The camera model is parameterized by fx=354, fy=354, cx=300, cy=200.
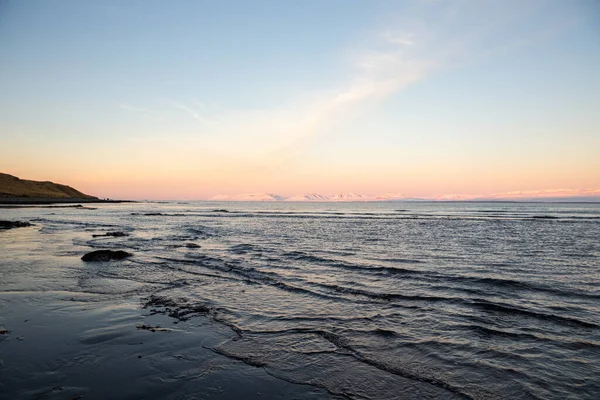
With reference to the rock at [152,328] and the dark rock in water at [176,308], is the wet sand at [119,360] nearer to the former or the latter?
the rock at [152,328]

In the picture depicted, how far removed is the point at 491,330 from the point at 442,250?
50.6 feet

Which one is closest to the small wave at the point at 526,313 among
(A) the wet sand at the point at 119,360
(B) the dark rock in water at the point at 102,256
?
(A) the wet sand at the point at 119,360

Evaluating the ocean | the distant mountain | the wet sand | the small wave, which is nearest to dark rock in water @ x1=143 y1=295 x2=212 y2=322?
the ocean

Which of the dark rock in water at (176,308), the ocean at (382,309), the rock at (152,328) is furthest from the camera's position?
the dark rock in water at (176,308)

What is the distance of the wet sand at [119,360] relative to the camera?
17.9ft

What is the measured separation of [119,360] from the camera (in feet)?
21.4

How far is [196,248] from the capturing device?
955 inches

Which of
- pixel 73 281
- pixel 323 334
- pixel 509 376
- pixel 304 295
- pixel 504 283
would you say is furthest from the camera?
pixel 504 283

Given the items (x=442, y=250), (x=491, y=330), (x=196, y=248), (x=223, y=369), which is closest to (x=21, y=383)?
(x=223, y=369)

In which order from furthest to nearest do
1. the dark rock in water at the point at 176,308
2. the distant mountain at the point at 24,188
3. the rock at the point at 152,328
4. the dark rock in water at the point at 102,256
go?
the distant mountain at the point at 24,188
the dark rock in water at the point at 102,256
the dark rock in water at the point at 176,308
the rock at the point at 152,328

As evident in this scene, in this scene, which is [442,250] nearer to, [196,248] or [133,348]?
[196,248]

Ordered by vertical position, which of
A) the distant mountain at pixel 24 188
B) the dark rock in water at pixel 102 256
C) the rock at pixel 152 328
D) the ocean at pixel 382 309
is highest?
the distant mountain at pixel 24 188

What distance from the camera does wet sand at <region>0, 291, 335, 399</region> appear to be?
5.46 meters

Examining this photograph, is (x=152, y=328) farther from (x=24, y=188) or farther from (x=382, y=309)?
(x=24, y=188)
